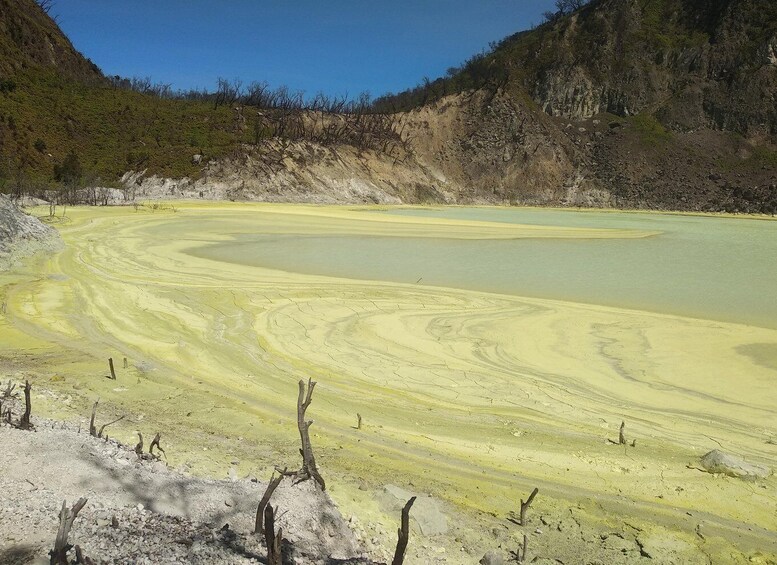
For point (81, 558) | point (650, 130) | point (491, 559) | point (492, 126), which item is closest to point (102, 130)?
point (492, 126)

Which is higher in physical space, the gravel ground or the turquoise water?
the turquoise water

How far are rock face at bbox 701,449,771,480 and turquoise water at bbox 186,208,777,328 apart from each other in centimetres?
779

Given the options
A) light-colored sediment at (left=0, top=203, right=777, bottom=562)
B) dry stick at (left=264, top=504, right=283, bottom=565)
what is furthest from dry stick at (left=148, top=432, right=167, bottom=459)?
dry stick at (left=264, top=504, right=283, bottom=565)

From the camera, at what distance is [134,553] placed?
312 centimetres

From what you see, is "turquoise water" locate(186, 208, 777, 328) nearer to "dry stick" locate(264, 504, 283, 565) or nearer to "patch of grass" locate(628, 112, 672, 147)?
"dry stick" locate(264, 504, 283, 565)

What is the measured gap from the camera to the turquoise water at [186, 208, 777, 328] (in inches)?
579

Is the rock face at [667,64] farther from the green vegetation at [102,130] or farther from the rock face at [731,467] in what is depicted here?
A: the rock face at [731,467]

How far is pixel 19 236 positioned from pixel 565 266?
17483mm

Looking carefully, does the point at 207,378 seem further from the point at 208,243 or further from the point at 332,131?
the point at 332,131

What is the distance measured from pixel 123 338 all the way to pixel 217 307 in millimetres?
2655

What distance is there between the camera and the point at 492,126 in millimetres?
78438

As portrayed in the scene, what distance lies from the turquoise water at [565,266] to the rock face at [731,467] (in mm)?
7790

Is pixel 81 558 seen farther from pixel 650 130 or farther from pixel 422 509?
pixel 650 130

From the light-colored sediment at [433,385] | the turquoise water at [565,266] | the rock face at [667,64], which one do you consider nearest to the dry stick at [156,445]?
the light-colored sediment at [433,385]
